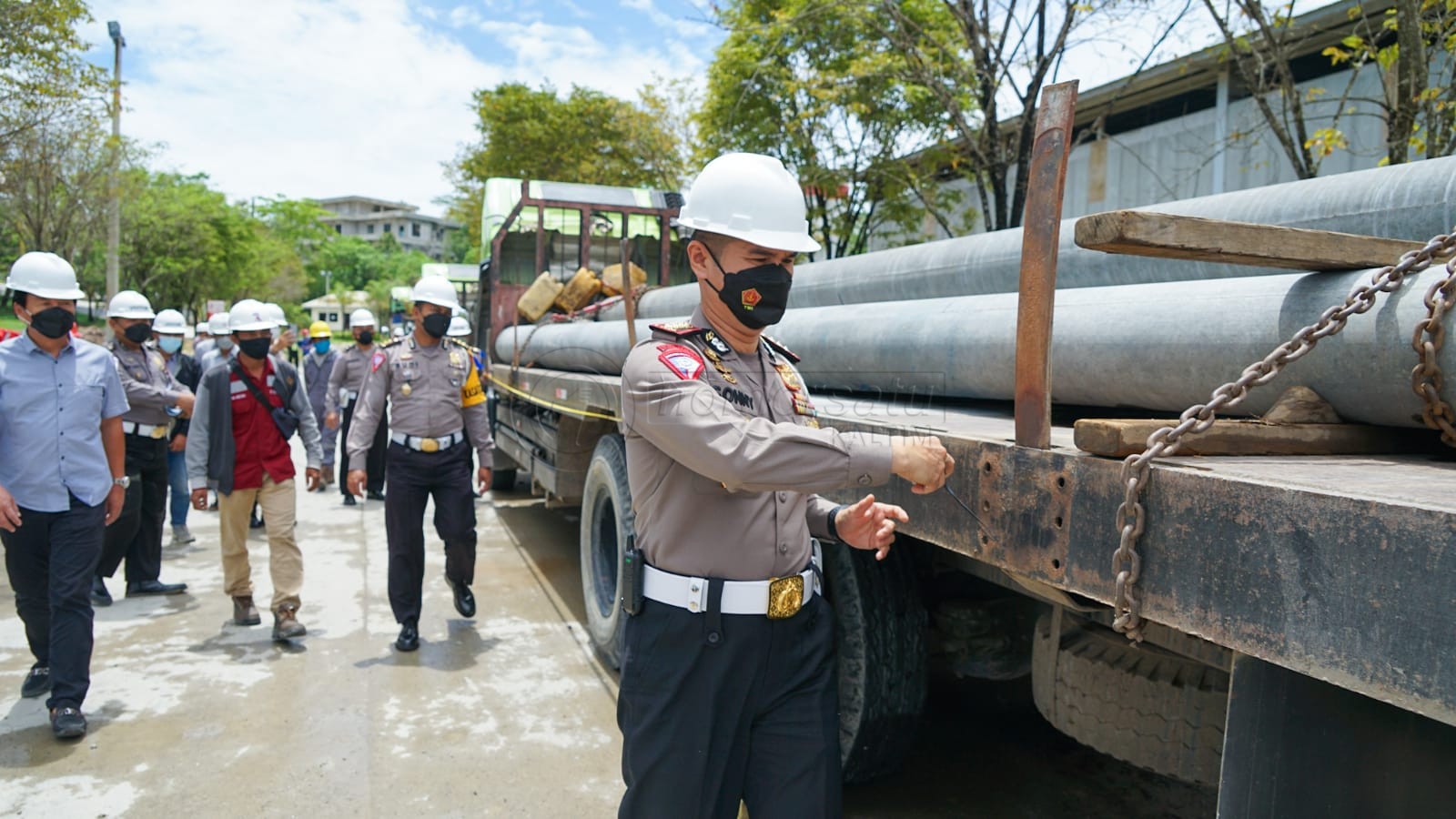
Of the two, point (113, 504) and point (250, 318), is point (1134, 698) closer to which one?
point (113, 504)

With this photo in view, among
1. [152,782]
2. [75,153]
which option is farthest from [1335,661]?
[75,153]

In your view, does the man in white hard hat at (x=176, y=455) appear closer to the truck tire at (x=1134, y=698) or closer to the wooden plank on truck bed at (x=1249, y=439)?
the truck tire at (x=1134, y=698)

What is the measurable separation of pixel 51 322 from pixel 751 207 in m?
3.08

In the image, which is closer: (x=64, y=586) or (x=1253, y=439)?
(x=1253, y=439)

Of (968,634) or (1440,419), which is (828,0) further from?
(1440,419)

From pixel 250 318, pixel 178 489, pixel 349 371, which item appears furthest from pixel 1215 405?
pixel 349 371

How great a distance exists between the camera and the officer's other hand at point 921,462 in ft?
5.37

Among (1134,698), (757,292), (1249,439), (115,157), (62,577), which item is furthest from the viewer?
(115,157)

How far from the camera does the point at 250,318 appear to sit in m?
4.70

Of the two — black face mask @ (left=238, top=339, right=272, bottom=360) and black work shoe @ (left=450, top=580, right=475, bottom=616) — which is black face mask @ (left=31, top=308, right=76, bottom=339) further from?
black work shoe @ (left=450, top=580, right=475, bottom=616)

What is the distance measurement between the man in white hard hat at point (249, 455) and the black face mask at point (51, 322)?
0.99 metres

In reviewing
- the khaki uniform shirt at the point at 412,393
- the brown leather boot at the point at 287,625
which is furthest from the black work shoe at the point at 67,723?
the khaki uniform shirt at the point at 412,393

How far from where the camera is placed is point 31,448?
3.55 meters

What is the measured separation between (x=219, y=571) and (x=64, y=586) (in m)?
2.57
